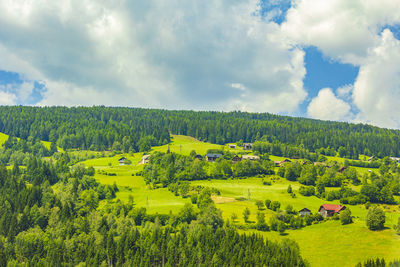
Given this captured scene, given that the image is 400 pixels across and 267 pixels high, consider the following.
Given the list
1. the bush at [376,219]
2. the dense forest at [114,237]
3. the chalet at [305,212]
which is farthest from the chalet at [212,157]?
the bush at [376,219]

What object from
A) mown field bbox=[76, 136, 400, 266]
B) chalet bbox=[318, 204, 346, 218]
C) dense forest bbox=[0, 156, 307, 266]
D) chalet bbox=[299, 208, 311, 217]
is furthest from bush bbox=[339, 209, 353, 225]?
dense forest bbox=[0, 156, 307, 266]

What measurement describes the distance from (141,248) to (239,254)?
958 inches

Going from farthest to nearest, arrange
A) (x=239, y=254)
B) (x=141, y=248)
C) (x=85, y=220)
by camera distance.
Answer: (x=85, y=220) < (x=141, y=248) < (x=239, y=254)

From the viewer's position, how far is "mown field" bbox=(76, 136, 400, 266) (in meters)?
76.1

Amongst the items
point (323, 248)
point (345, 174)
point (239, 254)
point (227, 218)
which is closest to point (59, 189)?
point (227, 218)

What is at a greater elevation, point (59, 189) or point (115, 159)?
point (115, 159)

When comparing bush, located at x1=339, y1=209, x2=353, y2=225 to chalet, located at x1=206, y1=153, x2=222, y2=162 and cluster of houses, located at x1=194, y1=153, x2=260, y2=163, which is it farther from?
chalet, located at x1=206, y1=153, x2=222, y2=162

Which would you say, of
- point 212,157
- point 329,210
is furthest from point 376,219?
point 212,157

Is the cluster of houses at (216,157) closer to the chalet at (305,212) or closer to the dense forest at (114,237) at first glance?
the dense forest at (114,237)

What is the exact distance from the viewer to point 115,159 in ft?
635

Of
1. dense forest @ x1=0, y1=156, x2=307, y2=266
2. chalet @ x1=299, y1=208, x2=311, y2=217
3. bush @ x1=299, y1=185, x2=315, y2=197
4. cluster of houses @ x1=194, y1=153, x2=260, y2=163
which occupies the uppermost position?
cluster of houses @ x1=194, y1=153, x2=260, y2=163

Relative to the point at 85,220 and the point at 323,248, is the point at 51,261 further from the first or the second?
the point at 323,248

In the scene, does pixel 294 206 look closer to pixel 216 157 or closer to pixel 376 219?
pixel 376 219

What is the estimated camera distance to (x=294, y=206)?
114 m
